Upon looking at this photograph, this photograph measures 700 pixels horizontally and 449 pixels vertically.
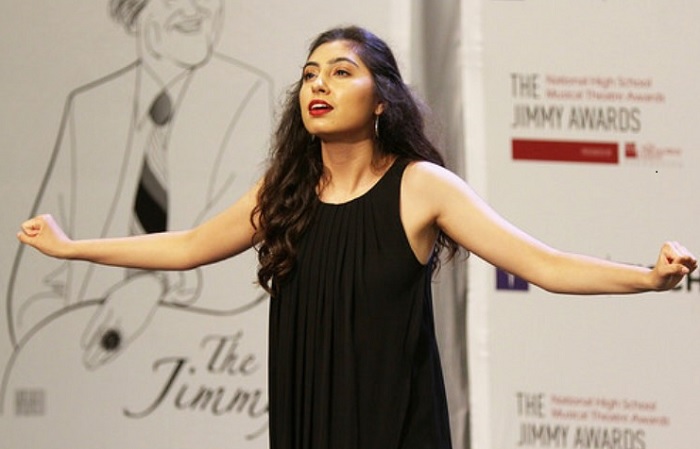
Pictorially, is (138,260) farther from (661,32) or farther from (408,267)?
(661,32)

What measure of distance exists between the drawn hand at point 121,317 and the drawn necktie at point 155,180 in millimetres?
155

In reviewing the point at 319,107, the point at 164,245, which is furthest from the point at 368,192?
the point at 164,245

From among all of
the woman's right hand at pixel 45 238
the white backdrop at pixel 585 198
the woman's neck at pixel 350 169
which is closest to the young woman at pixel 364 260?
the woman's neck at pixel 350 169

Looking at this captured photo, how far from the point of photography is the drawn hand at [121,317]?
3.67 m

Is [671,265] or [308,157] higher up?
[308,157]

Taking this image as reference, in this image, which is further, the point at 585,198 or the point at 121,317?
the point at 121,317

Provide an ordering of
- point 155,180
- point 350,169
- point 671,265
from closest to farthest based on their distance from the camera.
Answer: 1. point 671,265
2. point 350,169
3. point 155,180

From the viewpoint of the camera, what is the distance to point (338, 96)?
2.34 meters

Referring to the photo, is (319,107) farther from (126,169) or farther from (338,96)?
→ (126,169)

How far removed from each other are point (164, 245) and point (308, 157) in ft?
1.17

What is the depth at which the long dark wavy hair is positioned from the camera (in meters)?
2.34

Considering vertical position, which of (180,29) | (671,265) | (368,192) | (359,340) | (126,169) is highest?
(180,29)

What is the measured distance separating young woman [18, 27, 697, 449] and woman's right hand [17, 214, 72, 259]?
42cm

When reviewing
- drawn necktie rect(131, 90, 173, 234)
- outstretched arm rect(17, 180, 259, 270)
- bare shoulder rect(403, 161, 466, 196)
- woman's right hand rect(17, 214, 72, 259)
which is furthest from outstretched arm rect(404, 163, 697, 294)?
drawn necktie rect(131, 90, 173, 234)
